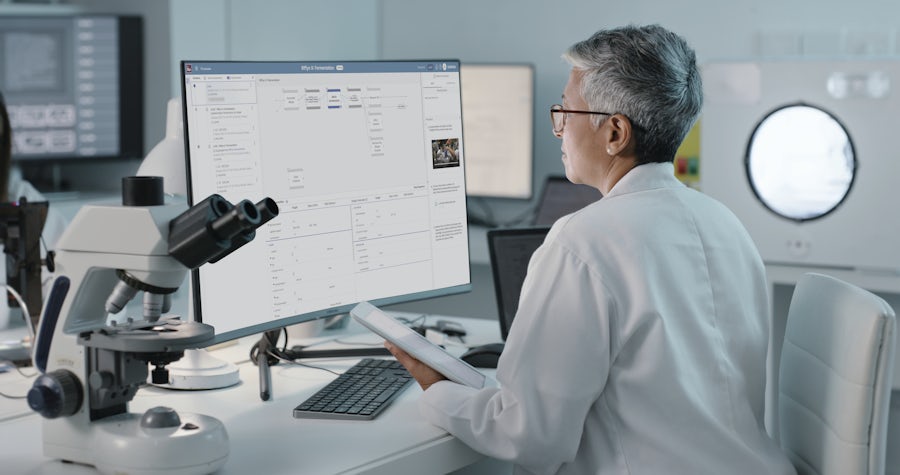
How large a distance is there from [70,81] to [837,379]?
10.6ft

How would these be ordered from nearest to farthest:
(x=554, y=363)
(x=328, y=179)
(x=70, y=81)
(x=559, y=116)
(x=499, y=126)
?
(x=554, y=363) < (x=559, y=116) < (x=328, y=179) < (x=499, y=126) < (x=70, y=81)

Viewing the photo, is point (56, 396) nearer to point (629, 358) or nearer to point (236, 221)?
point (236, 221)

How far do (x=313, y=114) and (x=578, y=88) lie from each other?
16.3 inches

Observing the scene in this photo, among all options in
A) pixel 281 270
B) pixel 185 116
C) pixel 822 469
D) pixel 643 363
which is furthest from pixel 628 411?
pixel 185 116

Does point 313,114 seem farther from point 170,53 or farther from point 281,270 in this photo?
point 170,53

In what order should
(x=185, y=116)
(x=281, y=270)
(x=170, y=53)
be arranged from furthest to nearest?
(x=170, y=53) → (x=281, y=270) → (x=185, y=116)

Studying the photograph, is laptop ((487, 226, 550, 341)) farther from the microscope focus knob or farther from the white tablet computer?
the microscope focus knob

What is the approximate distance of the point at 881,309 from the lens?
130 cm

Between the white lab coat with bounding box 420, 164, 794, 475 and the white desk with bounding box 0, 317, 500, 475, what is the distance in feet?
0.19

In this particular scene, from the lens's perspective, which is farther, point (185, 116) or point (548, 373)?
point (185, 116)

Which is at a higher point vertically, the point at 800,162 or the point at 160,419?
the point at 800,162

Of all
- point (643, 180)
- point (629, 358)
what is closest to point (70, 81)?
point (643, 180)

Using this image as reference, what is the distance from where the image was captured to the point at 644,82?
54.4 inches

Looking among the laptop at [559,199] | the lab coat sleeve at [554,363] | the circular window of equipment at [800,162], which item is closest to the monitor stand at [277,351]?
the lab coat sleeve at [554,363]
